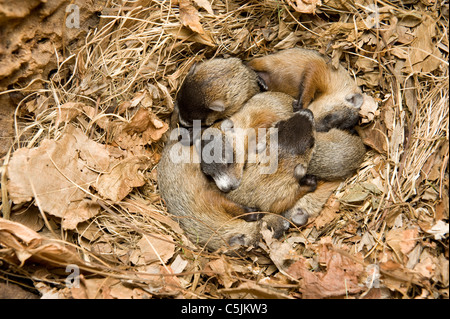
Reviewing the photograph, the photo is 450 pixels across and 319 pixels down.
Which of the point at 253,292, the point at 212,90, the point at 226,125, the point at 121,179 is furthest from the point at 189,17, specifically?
the point at 253,292

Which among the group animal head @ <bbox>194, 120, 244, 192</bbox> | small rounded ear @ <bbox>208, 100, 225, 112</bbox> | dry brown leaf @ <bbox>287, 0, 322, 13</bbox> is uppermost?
dry brown leaf @ <bbox>287, 0, 322, 13</bbox>

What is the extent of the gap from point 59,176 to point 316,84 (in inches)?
141

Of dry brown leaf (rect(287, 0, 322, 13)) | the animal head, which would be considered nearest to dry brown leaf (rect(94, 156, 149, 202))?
the animal head

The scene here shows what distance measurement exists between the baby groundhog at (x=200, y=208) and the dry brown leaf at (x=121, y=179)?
324 millimetres

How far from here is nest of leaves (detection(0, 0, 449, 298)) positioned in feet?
12.9

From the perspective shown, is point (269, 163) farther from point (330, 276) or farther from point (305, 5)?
point (305, 5)

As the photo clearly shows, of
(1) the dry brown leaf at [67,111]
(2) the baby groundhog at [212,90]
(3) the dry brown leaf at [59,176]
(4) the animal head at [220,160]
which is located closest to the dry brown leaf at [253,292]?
(4) the animal head at [220,160]

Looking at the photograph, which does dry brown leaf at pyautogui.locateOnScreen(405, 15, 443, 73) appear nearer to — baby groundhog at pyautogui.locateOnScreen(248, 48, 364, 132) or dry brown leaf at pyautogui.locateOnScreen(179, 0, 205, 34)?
baby groundhog at pyautogui.locateOnScreen(248, 48, 364, 132)

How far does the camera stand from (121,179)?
470 centimetres

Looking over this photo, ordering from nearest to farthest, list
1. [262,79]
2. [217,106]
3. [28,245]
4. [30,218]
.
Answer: [28,245], [30,218], [217,106], [262,79]

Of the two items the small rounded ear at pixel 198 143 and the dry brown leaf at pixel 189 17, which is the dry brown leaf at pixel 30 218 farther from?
the dry brown leaf at pixel 189 17

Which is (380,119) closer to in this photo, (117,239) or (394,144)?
(394,144)

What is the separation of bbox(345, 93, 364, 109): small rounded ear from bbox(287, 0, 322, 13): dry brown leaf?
1.22m

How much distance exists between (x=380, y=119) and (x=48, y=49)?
165 inches
